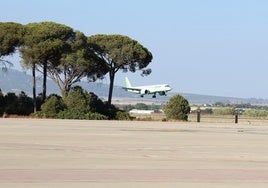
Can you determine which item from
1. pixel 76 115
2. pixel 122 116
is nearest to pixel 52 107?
pixel 76 115

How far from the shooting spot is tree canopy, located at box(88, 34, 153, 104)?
51.2 meters

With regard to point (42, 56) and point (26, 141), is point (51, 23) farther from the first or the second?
point (26, 141)

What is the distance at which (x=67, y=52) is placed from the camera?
1826 inches

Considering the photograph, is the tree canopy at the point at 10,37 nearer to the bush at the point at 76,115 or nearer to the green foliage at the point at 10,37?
the green foliage at the point at 10,37

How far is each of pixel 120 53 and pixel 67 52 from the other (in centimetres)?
631

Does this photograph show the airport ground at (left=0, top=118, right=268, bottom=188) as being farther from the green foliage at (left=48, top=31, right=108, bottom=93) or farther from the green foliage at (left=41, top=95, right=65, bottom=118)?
the green foliage at (left=48, top=31, right=108, bottom=93)

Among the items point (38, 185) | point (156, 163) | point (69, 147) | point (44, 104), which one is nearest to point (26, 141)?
point (69, 147)

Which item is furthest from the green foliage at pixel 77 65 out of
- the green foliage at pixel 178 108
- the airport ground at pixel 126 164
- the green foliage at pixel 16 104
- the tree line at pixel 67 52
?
the airport ground at pixel 126 164

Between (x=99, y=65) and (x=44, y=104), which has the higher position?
(x=99, y=65)

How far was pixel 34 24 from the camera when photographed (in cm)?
4762

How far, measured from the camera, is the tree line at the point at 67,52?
4381 cm

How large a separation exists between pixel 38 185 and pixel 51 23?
130 feet

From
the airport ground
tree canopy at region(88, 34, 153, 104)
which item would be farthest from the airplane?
the airport ground

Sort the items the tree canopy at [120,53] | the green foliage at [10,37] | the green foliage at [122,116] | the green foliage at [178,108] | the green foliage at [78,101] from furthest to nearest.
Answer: the tree canopy at [120,53] < the green foliage at [10,37] < the green foliage at [178,108] < the green foliage at [122,116] < the green foliage at [78,101]
